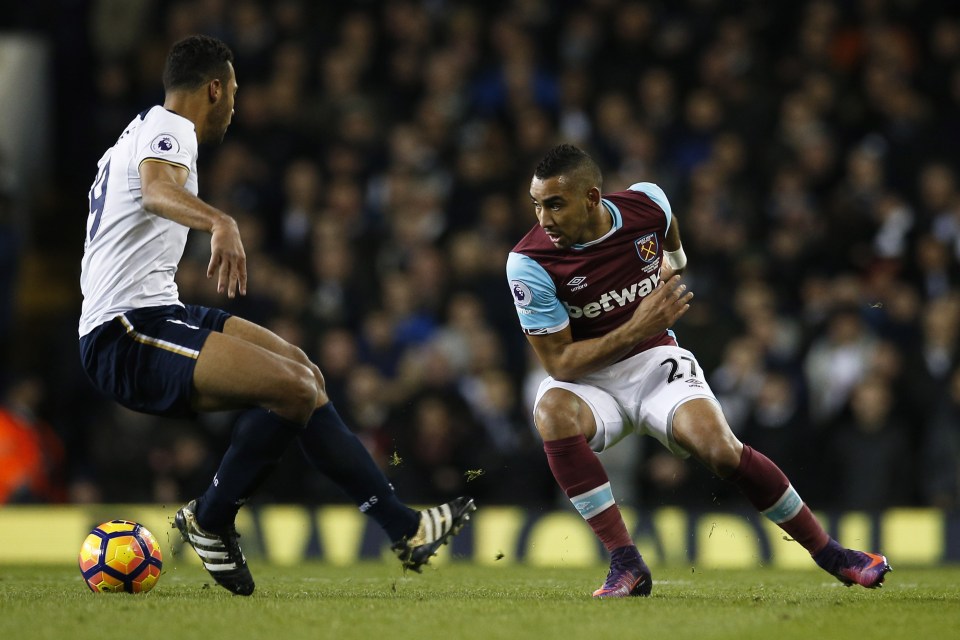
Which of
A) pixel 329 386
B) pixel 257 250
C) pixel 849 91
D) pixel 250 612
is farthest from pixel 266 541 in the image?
pixel 849 91

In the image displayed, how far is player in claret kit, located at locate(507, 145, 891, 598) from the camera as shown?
593 centimetres

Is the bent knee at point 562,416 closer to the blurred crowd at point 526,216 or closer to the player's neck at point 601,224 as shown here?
→ the player's neck at point 601,224

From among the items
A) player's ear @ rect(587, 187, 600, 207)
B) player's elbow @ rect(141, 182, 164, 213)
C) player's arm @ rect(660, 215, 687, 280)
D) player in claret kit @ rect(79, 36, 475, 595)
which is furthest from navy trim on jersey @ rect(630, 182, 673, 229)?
player's elbow @ rect(141, 182, 164, 213)

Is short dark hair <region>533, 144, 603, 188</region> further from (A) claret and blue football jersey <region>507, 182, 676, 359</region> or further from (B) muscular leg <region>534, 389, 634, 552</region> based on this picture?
(B) muscular leg <region>534, 389, 634, 552</region>

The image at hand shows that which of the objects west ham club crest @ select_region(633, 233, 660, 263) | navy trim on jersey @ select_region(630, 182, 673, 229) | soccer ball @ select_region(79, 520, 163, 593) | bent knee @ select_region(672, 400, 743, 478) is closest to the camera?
bent knee @ select_region(672, 400, 743, 478)

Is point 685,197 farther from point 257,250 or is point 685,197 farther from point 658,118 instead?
point 257,250

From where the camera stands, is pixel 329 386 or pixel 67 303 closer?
pixel 329 386

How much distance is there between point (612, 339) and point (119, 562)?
2312 millimetres

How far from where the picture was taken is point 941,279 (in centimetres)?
1032

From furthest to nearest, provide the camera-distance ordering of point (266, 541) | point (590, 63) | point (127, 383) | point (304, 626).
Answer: point (590, 63) → point (266, 541) → point (127, 383) → point (304, 626)

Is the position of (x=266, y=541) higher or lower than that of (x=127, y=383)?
lower

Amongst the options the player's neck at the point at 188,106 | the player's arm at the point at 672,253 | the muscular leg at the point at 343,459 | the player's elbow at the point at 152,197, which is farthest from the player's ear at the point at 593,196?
the player's elbow at the point at 152,197

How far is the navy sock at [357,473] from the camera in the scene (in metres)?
5.71

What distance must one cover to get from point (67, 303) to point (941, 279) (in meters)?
8.21
